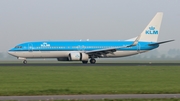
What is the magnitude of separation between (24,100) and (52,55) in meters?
47.9

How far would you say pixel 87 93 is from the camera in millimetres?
22672

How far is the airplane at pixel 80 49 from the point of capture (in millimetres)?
66500

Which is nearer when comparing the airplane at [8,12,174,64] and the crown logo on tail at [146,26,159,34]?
the airplane at [8,12,174,64]

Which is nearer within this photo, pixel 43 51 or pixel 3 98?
pixel 3 98

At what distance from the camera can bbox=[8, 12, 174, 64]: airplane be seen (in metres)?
66.5

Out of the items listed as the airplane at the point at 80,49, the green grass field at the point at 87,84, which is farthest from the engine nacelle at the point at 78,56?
the green grass field at the point at 87,84

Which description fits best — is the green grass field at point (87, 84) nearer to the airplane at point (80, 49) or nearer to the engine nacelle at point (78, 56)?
the engine nacelle at point (78, 56)

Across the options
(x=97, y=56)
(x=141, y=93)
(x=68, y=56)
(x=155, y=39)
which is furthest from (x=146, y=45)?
(x=141, y=93)

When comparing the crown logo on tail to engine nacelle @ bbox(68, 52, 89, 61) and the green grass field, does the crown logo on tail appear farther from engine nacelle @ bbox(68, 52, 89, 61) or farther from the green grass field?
the green grass field

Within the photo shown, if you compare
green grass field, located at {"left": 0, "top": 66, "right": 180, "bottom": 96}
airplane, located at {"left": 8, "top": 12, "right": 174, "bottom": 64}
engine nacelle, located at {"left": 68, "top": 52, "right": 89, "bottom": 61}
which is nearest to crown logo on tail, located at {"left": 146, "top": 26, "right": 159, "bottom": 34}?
airplane, located at {"left": 8, "top": 12, "right": 174, "bottom": 64}

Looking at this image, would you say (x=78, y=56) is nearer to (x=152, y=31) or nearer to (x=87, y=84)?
(x=152, y=31)

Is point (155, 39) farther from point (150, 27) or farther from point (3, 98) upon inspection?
point (3, 98)

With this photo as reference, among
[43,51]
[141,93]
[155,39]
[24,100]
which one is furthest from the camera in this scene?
[155,39]

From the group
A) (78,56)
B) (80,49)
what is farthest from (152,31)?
(78,56)
